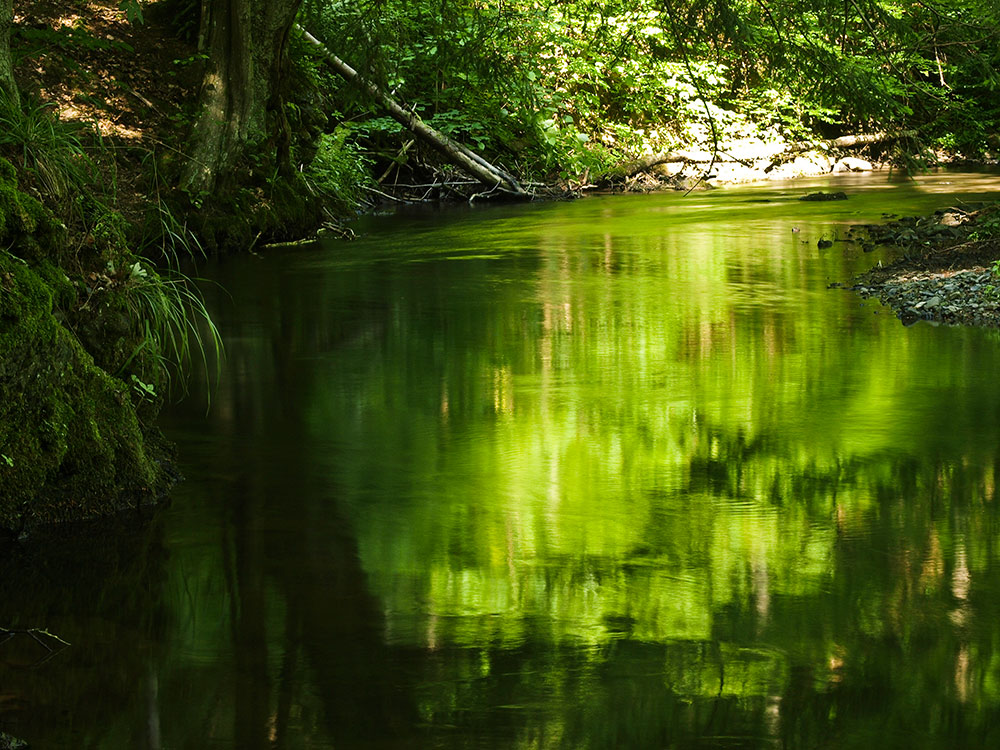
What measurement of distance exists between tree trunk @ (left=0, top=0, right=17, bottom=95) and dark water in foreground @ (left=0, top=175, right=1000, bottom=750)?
190 centimetres

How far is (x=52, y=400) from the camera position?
4.81 m

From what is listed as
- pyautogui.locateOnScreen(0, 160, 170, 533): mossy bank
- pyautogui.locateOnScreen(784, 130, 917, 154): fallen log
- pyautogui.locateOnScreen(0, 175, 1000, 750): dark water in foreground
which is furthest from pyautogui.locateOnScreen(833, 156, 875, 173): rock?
pyautogui.locateOnScreen(0, 160, 170, 533): mossy bank

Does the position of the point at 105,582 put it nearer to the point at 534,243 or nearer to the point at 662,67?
the point at 534,243

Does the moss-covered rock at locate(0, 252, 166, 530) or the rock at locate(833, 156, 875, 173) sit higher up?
Answer: the rock at locate(833, 156, 875, 173)

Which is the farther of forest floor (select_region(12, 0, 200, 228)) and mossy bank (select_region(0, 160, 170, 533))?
forest floor (select_region(12, 0, 200, 228))

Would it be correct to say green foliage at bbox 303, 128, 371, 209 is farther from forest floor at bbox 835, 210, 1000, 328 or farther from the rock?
the rock

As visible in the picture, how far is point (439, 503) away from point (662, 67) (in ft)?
67.4

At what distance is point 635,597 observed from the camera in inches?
167

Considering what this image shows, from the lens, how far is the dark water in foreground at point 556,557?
11.4ft

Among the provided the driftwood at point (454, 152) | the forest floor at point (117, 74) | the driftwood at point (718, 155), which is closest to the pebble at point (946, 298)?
the forest floor at point (117, 74)

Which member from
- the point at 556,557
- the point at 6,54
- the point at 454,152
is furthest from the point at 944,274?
the point at 454,152

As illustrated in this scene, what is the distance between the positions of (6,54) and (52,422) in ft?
7.80

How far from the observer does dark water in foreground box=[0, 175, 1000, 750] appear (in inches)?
137

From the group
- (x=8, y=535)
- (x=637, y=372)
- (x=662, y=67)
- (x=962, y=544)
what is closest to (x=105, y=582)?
(x=8, y=535)
